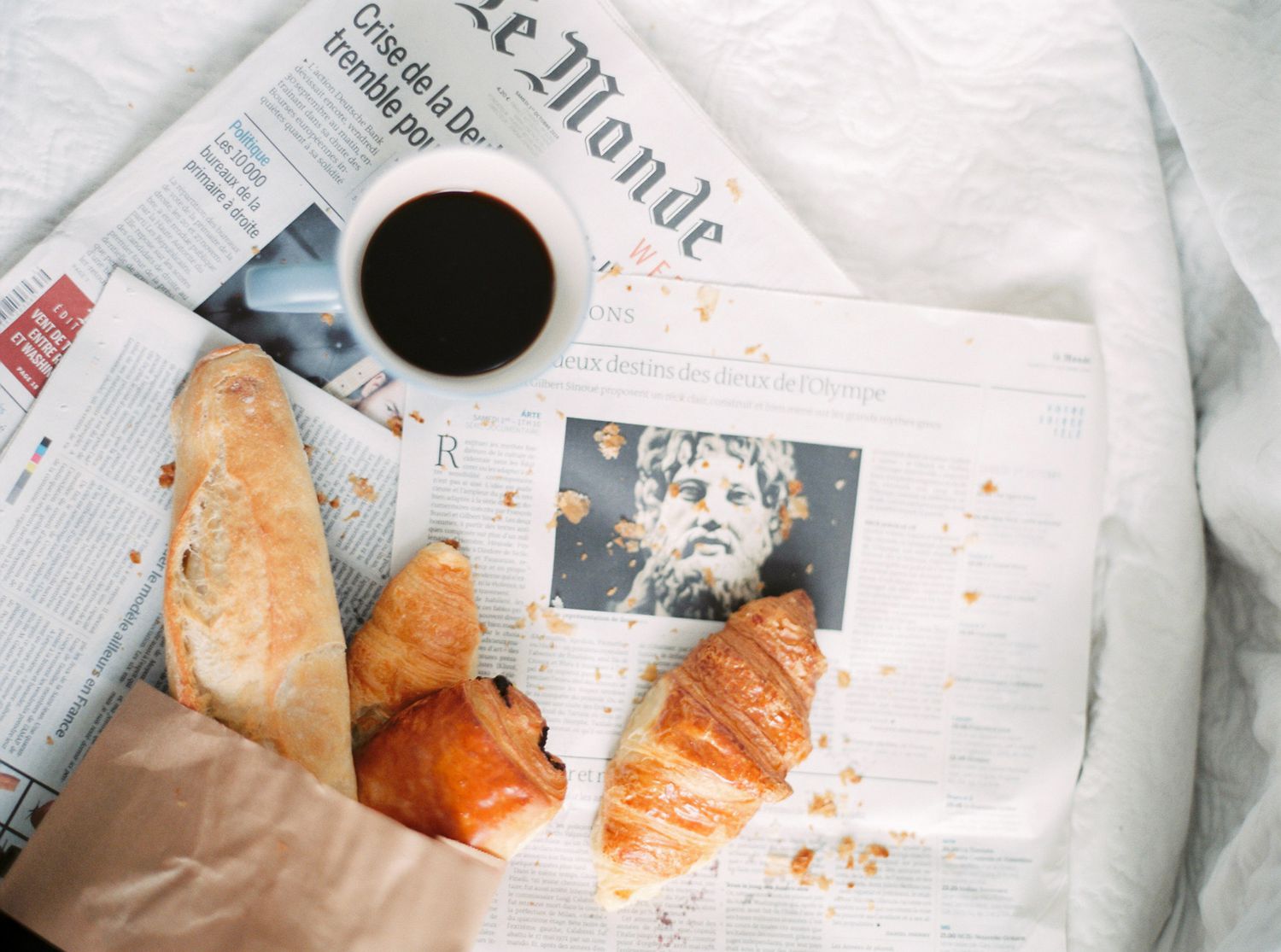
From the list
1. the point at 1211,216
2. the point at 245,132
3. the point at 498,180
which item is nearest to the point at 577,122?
the point at 498,180

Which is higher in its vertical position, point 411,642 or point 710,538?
point 411,642

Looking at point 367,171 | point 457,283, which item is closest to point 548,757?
point 457,283

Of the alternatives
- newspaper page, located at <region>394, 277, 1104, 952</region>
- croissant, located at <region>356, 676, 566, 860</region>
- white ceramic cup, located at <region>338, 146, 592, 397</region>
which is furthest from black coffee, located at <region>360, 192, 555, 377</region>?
croissant, located at <region>356, 676, 566, 860</region>

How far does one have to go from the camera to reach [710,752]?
66 centimetres

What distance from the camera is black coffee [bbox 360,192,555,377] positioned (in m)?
0.61

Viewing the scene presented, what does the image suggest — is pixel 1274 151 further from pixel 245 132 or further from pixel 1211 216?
pixel 245 132

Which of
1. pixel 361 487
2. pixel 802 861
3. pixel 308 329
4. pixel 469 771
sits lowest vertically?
pixel 802 861

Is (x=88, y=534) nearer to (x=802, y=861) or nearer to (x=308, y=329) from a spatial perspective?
(x=308, y=329)

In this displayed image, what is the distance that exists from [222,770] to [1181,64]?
2.99 ft

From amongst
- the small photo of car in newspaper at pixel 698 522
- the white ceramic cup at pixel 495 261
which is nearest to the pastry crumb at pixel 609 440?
the small photo of car in newspaper at pixel 698 522

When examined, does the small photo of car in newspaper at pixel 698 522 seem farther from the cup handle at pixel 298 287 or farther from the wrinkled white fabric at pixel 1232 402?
the wrinkled white fabric at pixel 1232 402

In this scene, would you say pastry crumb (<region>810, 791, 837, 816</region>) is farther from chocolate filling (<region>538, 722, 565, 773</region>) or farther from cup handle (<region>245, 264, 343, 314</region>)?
Answer: cup handle (<region>245, 264, 343, 314</region>)

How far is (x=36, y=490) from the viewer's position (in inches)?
27.1

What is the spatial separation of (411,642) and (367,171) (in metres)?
0.39
